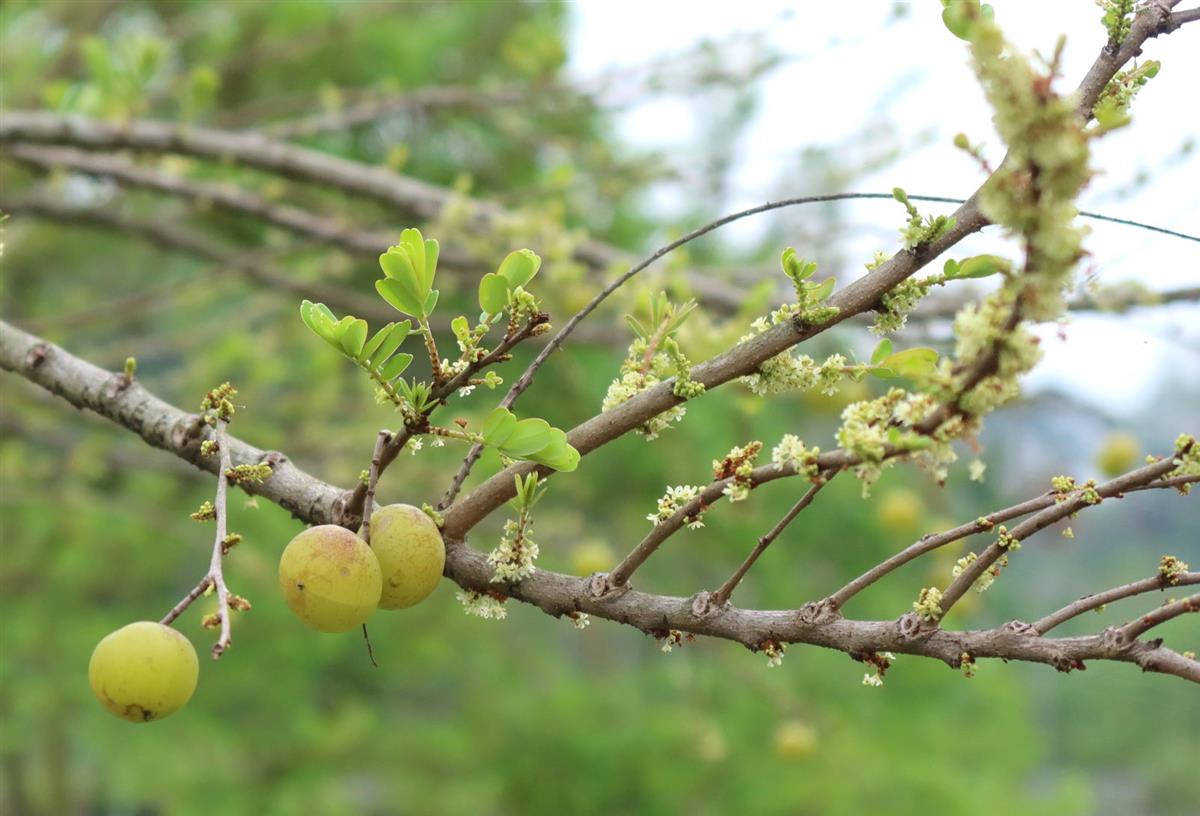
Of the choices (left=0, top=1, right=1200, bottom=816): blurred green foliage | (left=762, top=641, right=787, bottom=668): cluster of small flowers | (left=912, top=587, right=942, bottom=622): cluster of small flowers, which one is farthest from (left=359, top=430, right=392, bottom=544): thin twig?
(left=0, top=1, right=1200, bottom=816): blurred green foliage

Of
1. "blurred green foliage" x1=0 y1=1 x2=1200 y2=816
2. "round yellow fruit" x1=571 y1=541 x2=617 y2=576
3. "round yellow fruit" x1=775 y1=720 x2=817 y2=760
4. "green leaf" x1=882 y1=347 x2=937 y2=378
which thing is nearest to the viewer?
"green leaf" x1=882 y1=347 x2=937 y2=378

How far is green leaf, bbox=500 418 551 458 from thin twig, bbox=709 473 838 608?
18 centimetres

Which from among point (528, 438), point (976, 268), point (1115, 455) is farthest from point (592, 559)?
point (976, 268)

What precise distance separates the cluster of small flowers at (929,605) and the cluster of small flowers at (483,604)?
35 centimetres

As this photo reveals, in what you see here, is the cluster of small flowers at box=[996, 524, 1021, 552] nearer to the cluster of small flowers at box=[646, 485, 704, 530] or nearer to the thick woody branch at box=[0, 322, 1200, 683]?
the thick woody branch at box=[0, 322, 1200, 683]

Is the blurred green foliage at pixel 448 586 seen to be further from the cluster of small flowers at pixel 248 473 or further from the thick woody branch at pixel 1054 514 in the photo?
the thick woody branch at pixel 1054 514

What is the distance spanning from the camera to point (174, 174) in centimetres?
264

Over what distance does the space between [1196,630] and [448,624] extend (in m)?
4.41

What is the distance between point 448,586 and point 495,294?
564 cm

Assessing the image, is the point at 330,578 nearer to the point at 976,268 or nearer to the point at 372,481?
the point at 372,481

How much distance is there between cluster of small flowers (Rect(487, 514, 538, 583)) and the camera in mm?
913

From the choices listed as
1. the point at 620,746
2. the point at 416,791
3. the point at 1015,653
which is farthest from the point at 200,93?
the point at 416,791

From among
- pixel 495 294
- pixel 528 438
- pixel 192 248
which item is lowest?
pixel 528 438

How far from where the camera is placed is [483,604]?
3.09ft
